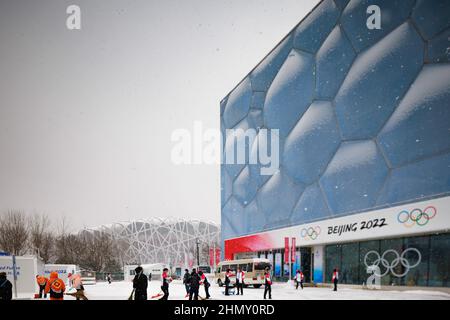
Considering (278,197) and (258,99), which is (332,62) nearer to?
(258,99)

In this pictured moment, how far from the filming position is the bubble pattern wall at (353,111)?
20875mm

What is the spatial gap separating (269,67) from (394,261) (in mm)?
19718

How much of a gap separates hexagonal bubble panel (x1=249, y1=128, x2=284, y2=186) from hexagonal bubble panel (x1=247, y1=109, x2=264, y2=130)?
32.0 inches

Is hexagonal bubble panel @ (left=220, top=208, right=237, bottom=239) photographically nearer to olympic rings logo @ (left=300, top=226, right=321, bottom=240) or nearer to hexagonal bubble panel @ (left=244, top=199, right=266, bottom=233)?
hexagonal bubble panel @ (left=244, top=199, right=266, bottom=233)

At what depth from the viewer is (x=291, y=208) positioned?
32344 mm

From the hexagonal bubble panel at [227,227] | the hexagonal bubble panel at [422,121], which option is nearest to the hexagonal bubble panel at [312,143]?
the hexagonal bubble panel at [422,121]

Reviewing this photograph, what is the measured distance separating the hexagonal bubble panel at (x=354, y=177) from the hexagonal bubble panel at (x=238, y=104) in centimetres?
1387

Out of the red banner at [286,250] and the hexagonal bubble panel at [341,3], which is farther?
the red banner at [286,250]

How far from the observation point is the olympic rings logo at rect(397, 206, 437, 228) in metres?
19.7

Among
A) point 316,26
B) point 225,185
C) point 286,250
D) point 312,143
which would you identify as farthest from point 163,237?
point 316,26

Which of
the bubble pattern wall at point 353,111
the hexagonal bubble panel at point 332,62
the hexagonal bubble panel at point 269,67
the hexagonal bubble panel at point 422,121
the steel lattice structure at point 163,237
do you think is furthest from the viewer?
the steel lattice structure at point 163,237

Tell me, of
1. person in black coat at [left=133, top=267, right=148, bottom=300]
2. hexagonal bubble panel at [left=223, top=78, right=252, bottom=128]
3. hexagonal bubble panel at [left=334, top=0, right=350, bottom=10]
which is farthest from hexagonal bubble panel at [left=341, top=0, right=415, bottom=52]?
person in black coat at [left=133, top=267, right=148, bottom=300]

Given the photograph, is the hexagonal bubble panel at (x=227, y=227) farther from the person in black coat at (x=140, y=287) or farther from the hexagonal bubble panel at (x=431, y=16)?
the person in black coat at (x=140, y=287)

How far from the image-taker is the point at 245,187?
40156 millimetres
